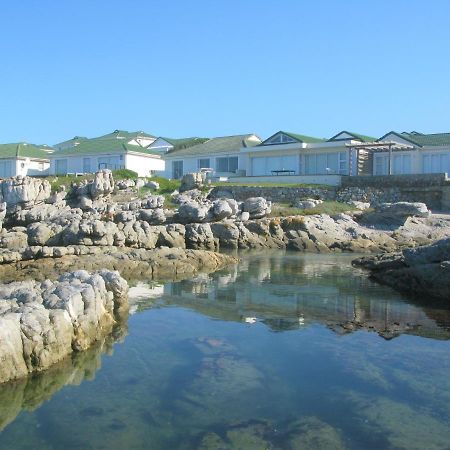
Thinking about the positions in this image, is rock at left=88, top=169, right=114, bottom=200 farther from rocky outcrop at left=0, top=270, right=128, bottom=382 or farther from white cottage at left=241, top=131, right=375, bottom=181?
rocky outcrop at left=0, top=270, right=128, bottom=382

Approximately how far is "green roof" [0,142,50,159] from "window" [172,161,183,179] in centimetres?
1604

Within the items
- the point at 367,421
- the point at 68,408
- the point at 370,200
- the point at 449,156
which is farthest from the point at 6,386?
the point at 449,156

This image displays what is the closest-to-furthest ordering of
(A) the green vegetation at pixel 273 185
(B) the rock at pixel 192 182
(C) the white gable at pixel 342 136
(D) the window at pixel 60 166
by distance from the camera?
(A) the green vegetation at pixel 273 185, (B) the rock at pixel 192 182, (C) the white gable at pixel 342 136, (D) the window at pixel 60 166

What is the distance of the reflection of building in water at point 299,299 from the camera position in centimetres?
1426

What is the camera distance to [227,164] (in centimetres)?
5625

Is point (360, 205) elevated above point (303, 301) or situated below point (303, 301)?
above

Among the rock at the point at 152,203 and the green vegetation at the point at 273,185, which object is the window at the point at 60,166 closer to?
the green vegetation at the point at 273,185

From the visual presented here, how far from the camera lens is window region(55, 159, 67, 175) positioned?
6172cm

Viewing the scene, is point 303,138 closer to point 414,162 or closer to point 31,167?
point 414,162

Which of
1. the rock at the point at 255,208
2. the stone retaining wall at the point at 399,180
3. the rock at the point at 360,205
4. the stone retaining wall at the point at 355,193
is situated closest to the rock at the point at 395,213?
the rock at the point at 360,205

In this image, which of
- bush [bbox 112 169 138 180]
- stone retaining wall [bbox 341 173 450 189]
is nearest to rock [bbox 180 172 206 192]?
bush [bbox 112 169 138 180]

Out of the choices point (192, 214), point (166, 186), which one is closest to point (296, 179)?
point (166, 186)

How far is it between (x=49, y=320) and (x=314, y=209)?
3037 centimetres

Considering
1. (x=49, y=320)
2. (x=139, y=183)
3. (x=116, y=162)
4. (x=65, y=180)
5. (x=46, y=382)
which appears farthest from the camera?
(x=116, y=162)
